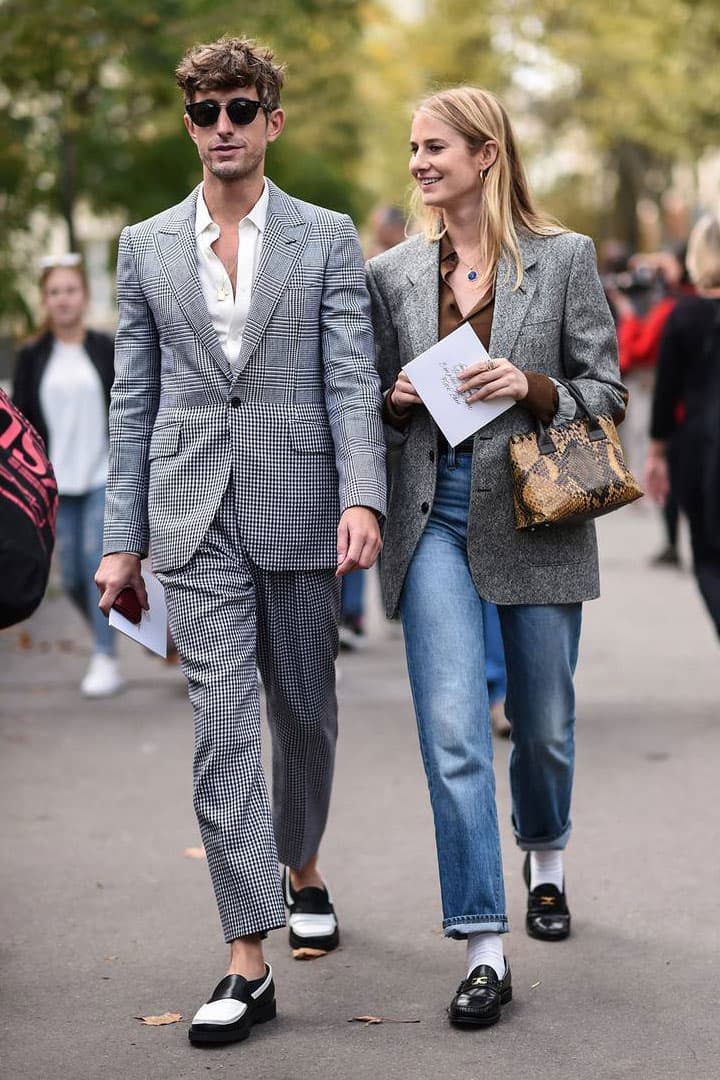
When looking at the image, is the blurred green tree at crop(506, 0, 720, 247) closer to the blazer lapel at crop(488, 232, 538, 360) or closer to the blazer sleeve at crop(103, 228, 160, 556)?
the blazer lapel at crop(488, 232, 538, 360)

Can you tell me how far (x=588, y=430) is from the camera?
188 inches

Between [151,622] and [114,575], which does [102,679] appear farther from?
[114,575]

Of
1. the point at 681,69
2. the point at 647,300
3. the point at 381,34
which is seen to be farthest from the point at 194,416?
the point at 381,34

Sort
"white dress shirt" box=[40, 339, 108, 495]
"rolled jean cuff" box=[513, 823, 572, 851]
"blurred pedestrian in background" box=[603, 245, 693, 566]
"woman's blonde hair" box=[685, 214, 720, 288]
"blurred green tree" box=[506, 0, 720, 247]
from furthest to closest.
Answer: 1. "blurred green tree" box=[506, 0, 720, 247]
2. "blurred pedestrian in background" box=[603, 245, 693, 566]
3. "white dress shirt" box=[40, 339, 108, 495]
4. "woman's blonde hair" box=[685, 214, 720, 288]
5. "rolled jean cuff" box=[513, 823, 572, 851]

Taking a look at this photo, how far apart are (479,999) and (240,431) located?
148 centimetres

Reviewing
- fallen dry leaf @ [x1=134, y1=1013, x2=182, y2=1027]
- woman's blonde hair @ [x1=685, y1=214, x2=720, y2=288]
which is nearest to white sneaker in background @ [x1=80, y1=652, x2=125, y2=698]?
woman's blonde hair @ [x1=685, y1=214, x2=720, y2=288]

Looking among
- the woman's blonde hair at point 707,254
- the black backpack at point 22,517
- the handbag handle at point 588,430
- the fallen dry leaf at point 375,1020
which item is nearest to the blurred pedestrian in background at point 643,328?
the woman's blonde hair at point 707,254

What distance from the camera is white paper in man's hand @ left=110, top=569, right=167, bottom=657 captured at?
186 inches

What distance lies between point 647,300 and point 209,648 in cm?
1504

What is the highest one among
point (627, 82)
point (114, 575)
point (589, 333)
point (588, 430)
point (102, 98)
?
point (627, 82)

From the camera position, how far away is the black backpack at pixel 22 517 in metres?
3.82

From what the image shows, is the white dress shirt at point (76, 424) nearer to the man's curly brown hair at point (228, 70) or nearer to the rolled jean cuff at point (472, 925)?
the man's curly brown hair at point (228, 70)

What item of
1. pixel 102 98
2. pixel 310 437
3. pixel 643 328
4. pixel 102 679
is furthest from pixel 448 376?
pixel 102 98

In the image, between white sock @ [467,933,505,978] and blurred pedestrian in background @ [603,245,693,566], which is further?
blurred pedestrian in background @ [603,245,693,566]
